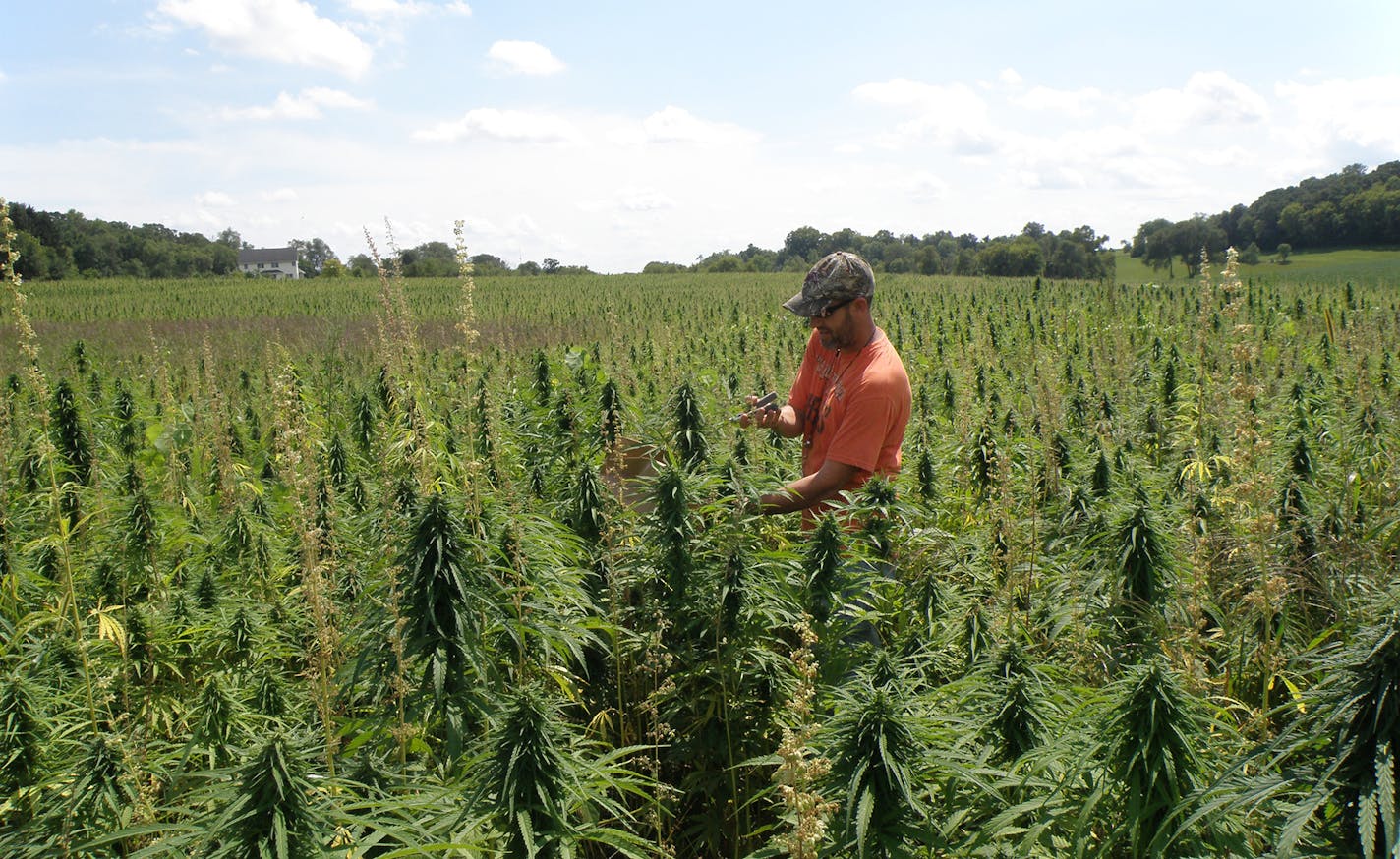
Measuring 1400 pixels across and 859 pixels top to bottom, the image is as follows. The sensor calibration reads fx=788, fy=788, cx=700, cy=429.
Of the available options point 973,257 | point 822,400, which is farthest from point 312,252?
point 973,257

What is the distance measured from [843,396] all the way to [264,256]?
110m

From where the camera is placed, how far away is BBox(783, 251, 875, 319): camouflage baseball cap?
13.9ft

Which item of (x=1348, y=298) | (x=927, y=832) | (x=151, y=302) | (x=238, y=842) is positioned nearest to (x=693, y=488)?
(x=927, y=832)

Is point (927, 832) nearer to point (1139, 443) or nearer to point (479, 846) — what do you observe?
point (479, 846)

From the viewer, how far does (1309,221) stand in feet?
219

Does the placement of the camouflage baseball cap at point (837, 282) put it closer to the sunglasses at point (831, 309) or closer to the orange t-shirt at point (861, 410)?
Result: the sunglasses at point (831, 309)

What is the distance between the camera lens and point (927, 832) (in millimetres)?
1905

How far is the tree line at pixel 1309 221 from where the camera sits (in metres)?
58.4

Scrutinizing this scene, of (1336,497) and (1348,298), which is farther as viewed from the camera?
(1348,298)

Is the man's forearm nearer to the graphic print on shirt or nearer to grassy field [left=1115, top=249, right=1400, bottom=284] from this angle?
the graphic print on shirt

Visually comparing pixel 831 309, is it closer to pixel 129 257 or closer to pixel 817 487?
pixel 817 487

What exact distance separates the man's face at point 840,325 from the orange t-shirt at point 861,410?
0.08 m

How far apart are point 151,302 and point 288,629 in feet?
123

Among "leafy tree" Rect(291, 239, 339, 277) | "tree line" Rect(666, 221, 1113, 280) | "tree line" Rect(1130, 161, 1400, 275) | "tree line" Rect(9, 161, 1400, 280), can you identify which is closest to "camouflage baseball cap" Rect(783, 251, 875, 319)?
"leafy tree" Rect(291, 239, 339, 277)
